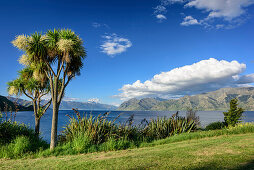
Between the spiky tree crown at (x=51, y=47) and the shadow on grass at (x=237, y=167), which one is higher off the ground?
the spiky tree crown at (x=51, y=47)

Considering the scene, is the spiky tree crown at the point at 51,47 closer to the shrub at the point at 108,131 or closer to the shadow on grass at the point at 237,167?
the shrub at the point at 108,131

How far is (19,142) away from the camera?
8.51 m

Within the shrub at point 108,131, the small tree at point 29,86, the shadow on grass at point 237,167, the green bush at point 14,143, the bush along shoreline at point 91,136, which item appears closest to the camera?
the shadow on grass at point 237,167

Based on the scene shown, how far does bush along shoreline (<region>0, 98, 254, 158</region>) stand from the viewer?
8.34 m

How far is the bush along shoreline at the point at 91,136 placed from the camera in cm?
834

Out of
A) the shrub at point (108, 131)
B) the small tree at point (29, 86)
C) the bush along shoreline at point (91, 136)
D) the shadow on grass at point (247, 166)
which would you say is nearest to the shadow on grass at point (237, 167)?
the shadow on grass at point (247, 166)

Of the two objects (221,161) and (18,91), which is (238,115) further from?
(18,91)

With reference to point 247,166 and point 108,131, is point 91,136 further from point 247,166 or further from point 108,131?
point 247,166

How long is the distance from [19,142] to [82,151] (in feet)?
10.4

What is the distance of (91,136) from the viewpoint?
9.40 meters

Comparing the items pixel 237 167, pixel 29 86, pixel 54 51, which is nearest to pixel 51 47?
pixel 54 51

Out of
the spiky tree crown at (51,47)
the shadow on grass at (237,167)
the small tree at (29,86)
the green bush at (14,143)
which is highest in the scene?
the spiky tree crown at (51,47)

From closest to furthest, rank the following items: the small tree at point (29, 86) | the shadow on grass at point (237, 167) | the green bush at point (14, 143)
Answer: the shadow on grass at point (237, 167)
the green bush at point (14, 143)
the small tree at point (29, 86)

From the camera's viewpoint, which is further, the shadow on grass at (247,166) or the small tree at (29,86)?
the small tree at (29,86)
